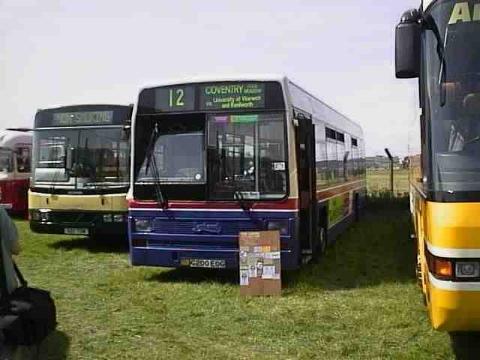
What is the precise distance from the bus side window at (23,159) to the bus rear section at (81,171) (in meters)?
7.52

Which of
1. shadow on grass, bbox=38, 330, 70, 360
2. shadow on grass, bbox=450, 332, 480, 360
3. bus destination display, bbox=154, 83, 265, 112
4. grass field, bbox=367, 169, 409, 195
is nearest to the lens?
shadow on grass, bbox=450, 332, 480, 360

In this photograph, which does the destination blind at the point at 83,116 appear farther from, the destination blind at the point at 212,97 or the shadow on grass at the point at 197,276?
the shadow on grass at the point at 197,276

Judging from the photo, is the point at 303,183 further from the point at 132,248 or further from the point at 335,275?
the point at 132,248

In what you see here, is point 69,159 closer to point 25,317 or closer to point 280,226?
point 280,226

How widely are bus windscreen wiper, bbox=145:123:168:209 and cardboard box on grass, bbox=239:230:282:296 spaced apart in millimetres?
1263

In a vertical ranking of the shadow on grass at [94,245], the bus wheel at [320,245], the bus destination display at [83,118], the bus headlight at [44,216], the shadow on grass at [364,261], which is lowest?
the shadow on grass at [364,261]

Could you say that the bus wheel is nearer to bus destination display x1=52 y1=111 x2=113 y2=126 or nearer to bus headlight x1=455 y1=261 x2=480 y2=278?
bus destination display x1=52 y1=111 x2=113 y2=126

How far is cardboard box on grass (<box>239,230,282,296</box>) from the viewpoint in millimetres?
8555

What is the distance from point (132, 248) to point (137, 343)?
10.4 ft

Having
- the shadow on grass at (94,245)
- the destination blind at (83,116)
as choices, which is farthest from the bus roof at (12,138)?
the destination blind at (83,116)

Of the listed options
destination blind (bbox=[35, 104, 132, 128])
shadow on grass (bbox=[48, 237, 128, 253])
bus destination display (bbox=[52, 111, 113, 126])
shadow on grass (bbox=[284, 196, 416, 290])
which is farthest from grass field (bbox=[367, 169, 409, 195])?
bus destination display (bbox=[52, 111, 113, 126])

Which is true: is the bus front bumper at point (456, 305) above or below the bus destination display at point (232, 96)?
below

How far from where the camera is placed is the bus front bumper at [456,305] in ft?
14.4

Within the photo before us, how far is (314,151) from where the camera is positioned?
10.5 m
